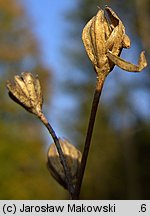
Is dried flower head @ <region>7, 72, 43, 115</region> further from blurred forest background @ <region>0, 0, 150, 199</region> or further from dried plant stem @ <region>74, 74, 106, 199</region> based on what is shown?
blurred forest background @ <region>0, 0, 150, 199</region>

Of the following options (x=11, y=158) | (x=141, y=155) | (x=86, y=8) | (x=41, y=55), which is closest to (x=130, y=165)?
(x=141, y=155)

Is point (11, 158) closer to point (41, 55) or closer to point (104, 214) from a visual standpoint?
point (104, 214)

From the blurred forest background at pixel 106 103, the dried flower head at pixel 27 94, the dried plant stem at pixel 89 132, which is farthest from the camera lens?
the blurred forest background at pixel 106 103

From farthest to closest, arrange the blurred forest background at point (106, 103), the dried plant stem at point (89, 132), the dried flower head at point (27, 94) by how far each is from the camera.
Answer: the blurred forest background at point (106, 103) < the dried flower head at point (27, 94) < the dried plant stem at point (89, 132)

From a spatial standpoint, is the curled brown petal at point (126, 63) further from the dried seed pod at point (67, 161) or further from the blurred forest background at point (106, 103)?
the blurred forest background at point (106, 103)

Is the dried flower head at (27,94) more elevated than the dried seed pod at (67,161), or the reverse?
the dried flower head at (27,94)

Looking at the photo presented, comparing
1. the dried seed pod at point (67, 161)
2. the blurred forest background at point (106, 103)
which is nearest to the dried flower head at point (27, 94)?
the dried seed pod at point (67, 161)
